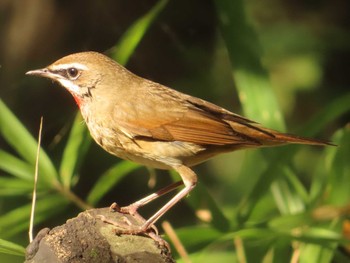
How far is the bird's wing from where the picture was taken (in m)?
4.50

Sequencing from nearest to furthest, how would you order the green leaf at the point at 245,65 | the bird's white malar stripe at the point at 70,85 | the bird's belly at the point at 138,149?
the bird's belly at the point at 138,149
the bird's white malar stripe at the point at 70,85
the green leaf at the point at 245,65

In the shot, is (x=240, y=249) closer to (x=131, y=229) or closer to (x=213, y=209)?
(x=213, y=209)

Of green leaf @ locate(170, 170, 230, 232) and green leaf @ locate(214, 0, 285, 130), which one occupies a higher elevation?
green leaf @ locate(214, 0, 285, 130)

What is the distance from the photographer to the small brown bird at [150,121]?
4391 mm

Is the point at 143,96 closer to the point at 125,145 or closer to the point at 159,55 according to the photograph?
the point at 125,145

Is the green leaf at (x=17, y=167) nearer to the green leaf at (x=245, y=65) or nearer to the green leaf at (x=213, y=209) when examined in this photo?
the green leaf at (x=213, y=209)

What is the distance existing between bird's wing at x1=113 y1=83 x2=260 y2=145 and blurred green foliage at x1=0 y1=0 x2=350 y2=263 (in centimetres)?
52

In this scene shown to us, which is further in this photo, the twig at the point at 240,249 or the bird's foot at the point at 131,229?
the twig at the point at 240,249

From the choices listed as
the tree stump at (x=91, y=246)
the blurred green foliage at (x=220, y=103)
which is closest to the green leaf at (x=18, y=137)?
the blurred green foliage at (x=220, y=103)

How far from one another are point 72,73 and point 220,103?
3.70 m

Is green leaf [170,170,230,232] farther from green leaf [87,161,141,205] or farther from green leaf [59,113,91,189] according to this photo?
green leaf [59,113,91,189]

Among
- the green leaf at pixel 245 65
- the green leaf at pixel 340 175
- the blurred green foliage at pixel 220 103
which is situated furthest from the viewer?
the green leaf at pixel 245 65

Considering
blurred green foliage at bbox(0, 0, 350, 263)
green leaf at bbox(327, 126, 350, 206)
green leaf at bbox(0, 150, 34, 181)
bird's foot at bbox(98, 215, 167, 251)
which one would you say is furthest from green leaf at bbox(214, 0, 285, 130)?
bird's foot at bbox(98, 215, 167, 251)

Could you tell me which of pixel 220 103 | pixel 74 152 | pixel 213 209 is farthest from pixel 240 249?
pixel 220 103
